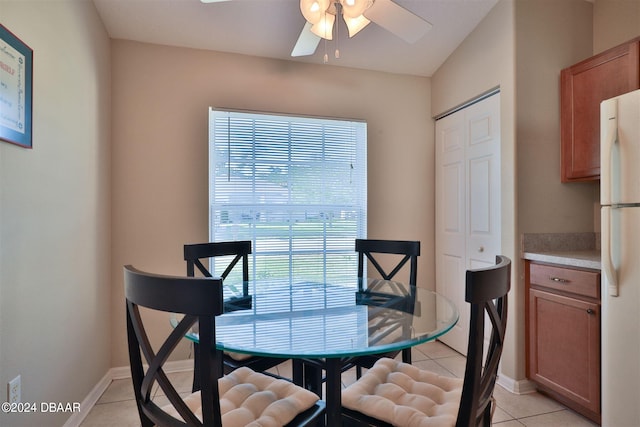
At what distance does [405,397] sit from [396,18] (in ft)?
5.60

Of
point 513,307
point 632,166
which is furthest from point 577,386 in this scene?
point 632,166

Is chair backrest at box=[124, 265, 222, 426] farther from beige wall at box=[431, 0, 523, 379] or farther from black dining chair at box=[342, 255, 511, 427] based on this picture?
beige wall at box=[431, 0, 523, 379]

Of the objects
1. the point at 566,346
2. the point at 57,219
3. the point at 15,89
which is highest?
the point at 15,89

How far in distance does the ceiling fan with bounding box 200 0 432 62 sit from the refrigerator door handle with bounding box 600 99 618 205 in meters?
0.96

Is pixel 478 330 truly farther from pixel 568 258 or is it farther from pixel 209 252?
pixel 209 252

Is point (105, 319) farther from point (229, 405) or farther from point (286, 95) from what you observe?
point (286, 95)

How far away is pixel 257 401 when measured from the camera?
1233 millimetres

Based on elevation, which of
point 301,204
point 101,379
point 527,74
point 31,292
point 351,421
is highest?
point 527,74

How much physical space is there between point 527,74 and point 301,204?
1868 mm

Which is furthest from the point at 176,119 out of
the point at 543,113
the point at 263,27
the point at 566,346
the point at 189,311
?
the point at 566,346

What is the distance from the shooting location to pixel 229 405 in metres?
1.23

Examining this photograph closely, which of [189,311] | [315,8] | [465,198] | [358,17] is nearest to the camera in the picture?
[189,311]

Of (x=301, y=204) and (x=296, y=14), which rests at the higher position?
(x=296, y=14)

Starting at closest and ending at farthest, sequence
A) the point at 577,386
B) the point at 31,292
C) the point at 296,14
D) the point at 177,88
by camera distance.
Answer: the point at 31,292 → the point at 577,386 → the point at 296,14 → the point at 177,88
